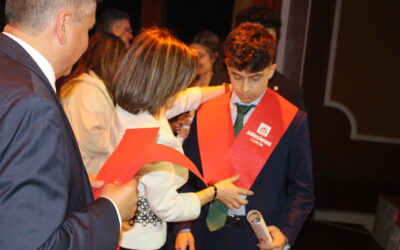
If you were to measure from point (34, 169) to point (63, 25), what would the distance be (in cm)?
36

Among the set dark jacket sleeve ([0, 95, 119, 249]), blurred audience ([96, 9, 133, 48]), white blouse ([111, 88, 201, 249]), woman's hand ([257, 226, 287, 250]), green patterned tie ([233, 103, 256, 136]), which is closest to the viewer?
dark jacket sleeve ([0, 95, 119, 249])

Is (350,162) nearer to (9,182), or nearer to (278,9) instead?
(278,9)

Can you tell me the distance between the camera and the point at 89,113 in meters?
2.30

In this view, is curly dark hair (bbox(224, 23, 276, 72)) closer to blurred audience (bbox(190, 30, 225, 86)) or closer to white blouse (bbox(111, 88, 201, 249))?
white blouse (bbox(111, 88, 201, 249))

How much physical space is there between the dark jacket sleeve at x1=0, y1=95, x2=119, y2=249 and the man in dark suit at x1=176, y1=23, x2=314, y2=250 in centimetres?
92

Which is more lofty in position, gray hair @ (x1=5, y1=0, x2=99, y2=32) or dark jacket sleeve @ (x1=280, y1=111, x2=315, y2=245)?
gray hair @ (x1=5, y1=0, x2=99, y2=32)

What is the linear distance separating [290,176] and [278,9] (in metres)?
2.23

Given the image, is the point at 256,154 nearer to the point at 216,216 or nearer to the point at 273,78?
the point at 216,216

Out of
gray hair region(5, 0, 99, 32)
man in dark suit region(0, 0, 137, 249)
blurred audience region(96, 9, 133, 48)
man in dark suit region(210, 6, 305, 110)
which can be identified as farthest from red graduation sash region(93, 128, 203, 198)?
blurred audience region(96, 9, 133, 48)

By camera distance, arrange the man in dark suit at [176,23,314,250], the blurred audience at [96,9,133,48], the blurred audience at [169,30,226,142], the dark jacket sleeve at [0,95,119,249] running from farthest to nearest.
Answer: the blurred audience at [96,9,133,48]
the blurred audience at [169,30,226,142]
the man in dark suit at [176,23,314,250]
the dark jacket sleeve at [0,95,119,249]

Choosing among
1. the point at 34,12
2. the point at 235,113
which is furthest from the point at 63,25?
the point at 235,113

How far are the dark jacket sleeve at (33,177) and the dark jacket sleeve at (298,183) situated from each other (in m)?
0.98

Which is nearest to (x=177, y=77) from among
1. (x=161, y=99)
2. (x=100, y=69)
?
(x=161, y=99)

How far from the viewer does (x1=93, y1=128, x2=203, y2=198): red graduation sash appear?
41.1 inches
